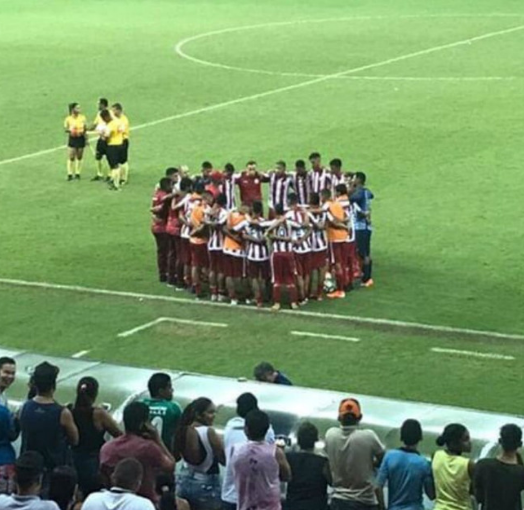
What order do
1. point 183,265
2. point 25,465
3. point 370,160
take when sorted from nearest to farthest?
point 25,465
point 183,265
point 370,160

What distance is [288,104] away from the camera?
42.5m

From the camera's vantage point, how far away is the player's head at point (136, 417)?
13.0m

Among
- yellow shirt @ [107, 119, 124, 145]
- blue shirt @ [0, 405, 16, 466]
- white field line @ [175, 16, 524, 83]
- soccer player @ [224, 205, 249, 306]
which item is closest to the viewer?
blue shirt @ [0, 405, 16, 466]

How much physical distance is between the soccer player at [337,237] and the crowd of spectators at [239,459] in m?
10.3

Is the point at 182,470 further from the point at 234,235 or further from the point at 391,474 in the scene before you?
the point at 234,235

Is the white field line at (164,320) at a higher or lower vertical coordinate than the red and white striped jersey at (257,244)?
lower

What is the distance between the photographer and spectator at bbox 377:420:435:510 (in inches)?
527

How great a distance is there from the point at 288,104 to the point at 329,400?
89.8ft

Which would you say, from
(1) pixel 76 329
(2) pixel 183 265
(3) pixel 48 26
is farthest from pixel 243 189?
(3) pixel 48 26

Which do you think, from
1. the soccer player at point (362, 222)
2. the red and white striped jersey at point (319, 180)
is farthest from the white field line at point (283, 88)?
the soccer player at point (362, 222)

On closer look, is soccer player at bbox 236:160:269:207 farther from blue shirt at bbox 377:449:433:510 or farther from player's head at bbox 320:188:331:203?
blue shirt at bbox 377:449:433:510

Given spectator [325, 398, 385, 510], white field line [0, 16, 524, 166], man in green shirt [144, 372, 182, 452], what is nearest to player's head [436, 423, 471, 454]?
spectator [325, 398, 385, 510]

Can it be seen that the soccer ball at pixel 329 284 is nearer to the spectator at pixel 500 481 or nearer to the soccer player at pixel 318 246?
the soccer player at pixel 318 246

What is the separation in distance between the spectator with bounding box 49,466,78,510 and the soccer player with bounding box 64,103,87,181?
2179 cm
